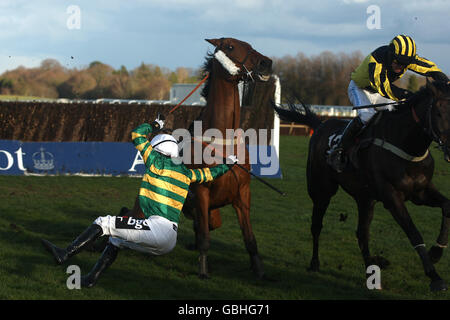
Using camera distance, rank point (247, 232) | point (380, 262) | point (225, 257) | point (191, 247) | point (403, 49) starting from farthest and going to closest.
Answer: point (191, 247)
point (225, 257)
point (380, 262)
point (247, 232)
point (403, 49)

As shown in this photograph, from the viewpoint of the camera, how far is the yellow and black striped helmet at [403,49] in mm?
5893

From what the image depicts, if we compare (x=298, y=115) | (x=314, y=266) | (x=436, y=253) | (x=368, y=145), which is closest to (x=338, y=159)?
(x=368, y=145)

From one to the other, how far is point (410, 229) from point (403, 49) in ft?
6.23

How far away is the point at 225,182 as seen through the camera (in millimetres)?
6039

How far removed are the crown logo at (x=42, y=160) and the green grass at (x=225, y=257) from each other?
86.8 inches

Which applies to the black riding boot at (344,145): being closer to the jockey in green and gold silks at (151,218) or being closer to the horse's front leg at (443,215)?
the horse's front leg at (443,215)

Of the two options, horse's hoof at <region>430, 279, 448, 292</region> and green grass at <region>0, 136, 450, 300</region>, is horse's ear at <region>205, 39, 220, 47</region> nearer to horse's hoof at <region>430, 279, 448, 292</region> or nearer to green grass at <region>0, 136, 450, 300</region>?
green grass at <region>0, 136, 450, 300</region>

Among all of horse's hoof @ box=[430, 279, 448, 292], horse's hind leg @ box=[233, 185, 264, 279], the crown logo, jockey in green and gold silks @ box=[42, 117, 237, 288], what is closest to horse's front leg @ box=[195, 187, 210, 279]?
horse's hind leg @ box=[233, 185, 264, 279]

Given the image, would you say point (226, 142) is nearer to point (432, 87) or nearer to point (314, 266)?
point (314, 266)

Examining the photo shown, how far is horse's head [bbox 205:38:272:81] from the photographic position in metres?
6.23

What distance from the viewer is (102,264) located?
17.7ft

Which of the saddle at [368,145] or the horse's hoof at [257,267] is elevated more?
the saddle at [368,145]

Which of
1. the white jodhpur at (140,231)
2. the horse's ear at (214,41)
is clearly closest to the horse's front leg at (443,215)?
the white jodhpur at (140,231)
